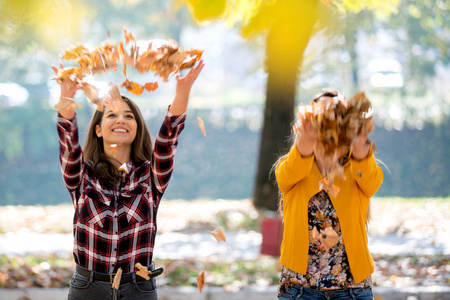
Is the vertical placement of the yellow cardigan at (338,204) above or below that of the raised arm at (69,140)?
below

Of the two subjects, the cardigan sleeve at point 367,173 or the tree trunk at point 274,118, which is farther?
the tree trunk at point 274,118

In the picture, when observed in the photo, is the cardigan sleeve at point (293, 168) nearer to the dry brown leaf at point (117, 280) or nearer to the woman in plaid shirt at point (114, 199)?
the woman in plaid shirt at point (114, 199)

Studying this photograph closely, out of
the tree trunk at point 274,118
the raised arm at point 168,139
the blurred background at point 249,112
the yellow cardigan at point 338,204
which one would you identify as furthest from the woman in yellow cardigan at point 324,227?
the blurred background at point 249,112

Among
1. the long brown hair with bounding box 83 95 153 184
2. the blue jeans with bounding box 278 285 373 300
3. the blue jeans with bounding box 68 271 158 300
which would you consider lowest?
the blue jeans with bounding box 68 271 158 300

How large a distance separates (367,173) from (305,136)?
1.10 ft

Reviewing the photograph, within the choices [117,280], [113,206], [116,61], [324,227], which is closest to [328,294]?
[324,227]

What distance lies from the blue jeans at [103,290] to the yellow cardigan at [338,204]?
69cm

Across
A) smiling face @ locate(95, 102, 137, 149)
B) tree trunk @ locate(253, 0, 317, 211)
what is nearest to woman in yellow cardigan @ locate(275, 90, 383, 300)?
smiling face @ locate(95, 102, 137, 149)

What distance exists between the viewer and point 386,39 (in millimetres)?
20422

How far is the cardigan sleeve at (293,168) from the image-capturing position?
8.20 feet

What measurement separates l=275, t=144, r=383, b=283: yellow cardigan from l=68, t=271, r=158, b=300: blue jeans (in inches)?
27.1

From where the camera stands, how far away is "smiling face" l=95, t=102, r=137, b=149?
9.21 feet

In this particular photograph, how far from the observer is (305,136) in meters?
2.46

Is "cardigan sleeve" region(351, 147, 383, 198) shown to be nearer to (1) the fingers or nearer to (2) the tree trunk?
(1) the fingers
